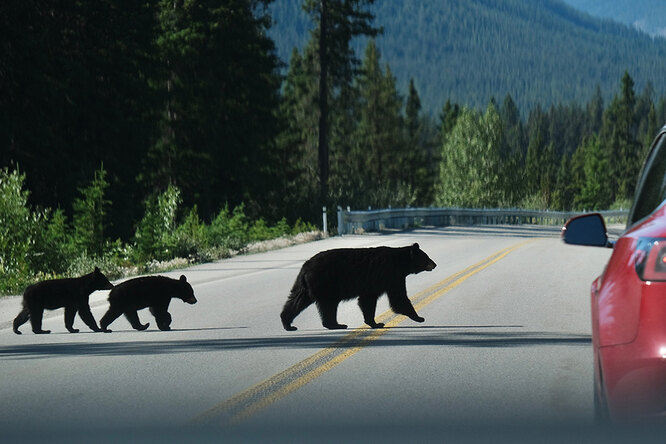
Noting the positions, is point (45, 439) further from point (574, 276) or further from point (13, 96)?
point (13, 96)

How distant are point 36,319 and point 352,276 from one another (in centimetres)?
335

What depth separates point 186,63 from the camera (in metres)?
42.9

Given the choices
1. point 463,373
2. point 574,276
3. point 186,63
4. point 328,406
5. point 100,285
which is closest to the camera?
point 328,406

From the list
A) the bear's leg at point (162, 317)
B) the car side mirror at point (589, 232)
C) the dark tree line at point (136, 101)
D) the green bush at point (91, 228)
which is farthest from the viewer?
the dark tree line at point (136, 101)

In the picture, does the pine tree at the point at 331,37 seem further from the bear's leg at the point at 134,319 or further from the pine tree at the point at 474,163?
the pine tree at the point at 474,163

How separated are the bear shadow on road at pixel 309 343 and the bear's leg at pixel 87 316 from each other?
1.54ft

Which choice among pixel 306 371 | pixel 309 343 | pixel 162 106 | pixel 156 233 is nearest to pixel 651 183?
pixel 306 371

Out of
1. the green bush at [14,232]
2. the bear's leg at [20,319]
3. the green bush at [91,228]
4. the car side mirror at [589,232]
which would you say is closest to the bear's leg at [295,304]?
the bear's leg at [20,319]

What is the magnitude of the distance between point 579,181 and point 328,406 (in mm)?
172356

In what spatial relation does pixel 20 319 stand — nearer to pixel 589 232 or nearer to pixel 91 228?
pixel 589 232

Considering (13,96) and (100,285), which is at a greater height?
(13,96)

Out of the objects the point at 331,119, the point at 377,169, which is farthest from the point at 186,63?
the point at 377,169

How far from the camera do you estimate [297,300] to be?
10922 mm

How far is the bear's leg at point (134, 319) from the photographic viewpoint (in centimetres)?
1118
